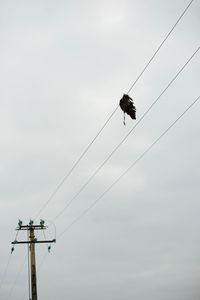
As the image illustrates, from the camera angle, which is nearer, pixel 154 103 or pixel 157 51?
pixel 157 51

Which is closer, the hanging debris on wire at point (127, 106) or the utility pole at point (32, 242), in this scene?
the hanging debris on wire at point (127, 106)

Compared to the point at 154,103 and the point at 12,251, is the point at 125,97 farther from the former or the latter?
the point at 12,251

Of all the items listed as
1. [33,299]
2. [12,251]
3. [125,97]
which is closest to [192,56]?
[125,97]

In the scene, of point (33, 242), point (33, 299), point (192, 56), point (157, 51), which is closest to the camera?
point (192, 56)

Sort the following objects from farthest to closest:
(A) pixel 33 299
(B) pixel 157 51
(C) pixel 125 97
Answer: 1. (A) pixel 33 299
2. (C) pixel 125 97
3. (B) pixel 157 51

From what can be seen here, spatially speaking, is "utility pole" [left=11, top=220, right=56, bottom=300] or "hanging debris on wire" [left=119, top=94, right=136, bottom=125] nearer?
"hanging debris on wire" [left=119, top=94, right=136, bottom=125]

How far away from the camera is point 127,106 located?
14.1 meters

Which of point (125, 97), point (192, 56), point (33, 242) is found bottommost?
point (192, 56)

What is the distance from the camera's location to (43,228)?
32.7m

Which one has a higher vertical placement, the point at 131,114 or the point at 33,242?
the point at 33,242

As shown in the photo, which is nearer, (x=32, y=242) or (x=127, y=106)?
(x=127, y=106)

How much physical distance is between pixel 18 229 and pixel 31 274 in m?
3.02

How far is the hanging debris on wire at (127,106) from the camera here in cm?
1397

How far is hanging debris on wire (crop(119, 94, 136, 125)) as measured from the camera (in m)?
14.0
